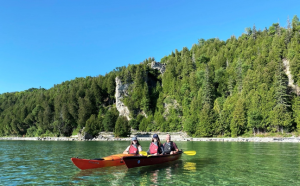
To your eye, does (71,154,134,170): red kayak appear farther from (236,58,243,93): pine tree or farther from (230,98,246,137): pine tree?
(236,58,243,93): pine tree

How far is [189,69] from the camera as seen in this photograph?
127 meters

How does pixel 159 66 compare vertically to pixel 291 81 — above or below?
above

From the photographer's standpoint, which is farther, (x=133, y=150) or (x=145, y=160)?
(x=133, y=150)

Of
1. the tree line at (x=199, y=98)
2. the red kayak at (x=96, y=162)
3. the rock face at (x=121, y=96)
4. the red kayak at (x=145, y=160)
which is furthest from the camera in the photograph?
the rock face at (x=121, y=96)

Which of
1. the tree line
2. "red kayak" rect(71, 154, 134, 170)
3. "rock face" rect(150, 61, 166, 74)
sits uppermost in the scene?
"rock face" rect(150, 61, 166, 74)

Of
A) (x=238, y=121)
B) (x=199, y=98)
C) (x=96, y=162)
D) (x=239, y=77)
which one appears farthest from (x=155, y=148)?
(x=239, y=77)

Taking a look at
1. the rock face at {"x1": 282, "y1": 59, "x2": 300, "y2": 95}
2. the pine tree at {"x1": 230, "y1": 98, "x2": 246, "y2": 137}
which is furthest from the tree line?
the rock face at {"x1": 282, "y1": 59, "x2": 300, "y2": 95}

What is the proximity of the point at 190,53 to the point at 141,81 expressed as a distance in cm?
5069

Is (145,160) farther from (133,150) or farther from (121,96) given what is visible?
(121,96)

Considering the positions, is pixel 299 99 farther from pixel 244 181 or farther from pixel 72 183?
pixel 72 183

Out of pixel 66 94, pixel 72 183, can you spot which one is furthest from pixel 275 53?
pixel 66 94

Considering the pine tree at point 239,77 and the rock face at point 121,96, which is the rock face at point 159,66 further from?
the pine tree at point 239,77

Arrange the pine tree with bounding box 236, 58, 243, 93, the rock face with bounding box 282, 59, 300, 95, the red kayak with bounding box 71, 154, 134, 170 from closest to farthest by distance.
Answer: the red kayak with bounding box 71, 154, 134, 170, the rock face with bounding box 282, 59, 300, 95, the pine tree with bounding box 236, 58, 243, 93

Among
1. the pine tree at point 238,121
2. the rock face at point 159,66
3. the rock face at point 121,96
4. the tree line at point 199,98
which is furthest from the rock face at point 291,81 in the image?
the rock face at point 121,96
